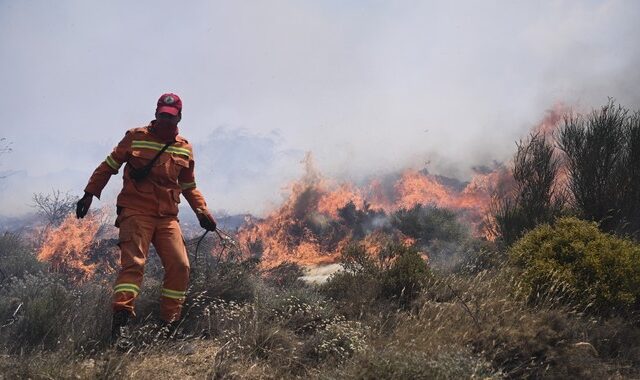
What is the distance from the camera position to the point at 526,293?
173 inches

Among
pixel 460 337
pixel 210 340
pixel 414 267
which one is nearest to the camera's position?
pixel 460 337

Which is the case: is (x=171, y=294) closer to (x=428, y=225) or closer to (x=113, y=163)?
(x=113, y=163)

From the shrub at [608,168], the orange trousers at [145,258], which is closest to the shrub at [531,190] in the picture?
the shrub at [608,168]

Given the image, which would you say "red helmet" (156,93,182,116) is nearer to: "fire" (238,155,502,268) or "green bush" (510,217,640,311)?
"green bush" (510,217,640,311)

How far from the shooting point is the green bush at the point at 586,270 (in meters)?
4.33

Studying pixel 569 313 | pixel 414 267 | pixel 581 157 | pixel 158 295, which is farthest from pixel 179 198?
pixel 581 157

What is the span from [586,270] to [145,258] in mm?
4626

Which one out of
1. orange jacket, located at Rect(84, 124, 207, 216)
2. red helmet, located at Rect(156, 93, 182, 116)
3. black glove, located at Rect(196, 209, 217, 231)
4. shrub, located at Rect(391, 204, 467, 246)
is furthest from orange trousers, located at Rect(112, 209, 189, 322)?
shrub, located at Rect(391, 204, 467, 246)

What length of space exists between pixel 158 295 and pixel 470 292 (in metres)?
3.46

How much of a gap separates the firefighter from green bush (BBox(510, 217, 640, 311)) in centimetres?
365

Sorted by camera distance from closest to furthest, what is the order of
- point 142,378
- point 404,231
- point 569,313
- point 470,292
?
1. point 142,378
2. point 569,313
3. point 470,292
4. point 404,231

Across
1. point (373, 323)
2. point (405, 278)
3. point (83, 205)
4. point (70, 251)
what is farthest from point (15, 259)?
point (373, 323)

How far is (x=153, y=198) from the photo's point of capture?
13.1 ft

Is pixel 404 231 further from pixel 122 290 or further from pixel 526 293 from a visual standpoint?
pixel 122 290
